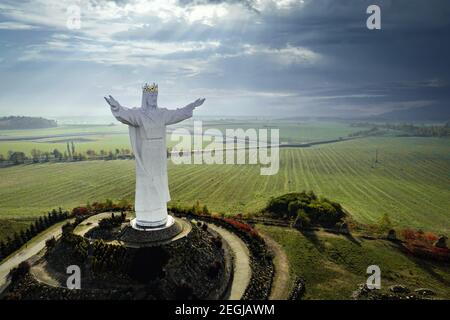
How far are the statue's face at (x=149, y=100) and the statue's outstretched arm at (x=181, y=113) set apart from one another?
1.06m

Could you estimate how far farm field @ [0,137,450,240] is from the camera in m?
45.9

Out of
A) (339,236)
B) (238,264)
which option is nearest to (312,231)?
(339,236)

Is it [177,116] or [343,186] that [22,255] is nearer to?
[177,116]

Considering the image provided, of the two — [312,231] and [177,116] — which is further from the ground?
[177,116]

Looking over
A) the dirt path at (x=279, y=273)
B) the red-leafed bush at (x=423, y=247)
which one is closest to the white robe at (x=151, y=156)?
the dirt path at (x=279, y=273)

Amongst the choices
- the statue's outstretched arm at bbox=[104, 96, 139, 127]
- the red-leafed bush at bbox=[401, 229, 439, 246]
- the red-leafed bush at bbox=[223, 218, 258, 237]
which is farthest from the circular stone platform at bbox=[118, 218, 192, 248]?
the red-leafed bush at bbox=[401, 229, 439, 246]

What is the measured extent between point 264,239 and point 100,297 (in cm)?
1459

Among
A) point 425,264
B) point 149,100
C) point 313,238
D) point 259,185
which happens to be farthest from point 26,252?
point 259,185

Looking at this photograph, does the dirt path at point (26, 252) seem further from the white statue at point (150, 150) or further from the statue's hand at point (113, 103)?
the statue's hand at point (113, 103)

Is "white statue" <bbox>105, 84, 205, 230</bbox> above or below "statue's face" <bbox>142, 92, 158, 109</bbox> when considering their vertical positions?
below

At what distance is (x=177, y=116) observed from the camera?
23.6 m

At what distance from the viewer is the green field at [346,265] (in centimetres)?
2323

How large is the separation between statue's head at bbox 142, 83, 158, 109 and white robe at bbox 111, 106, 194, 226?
33 centimetres

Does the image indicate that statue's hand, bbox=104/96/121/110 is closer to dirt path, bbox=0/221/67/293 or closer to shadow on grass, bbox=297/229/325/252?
dirt path, bbox=0/221/67/293
